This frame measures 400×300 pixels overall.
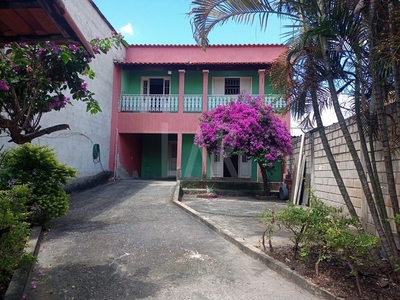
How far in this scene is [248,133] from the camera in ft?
35.0

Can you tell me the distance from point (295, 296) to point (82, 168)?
9.31m

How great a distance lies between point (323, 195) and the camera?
845cm

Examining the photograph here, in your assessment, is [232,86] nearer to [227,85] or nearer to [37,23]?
[227,85]

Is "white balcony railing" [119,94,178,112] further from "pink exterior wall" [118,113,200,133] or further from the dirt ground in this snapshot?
the dirt ground

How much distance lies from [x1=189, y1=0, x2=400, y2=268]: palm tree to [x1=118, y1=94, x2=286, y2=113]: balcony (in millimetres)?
9019

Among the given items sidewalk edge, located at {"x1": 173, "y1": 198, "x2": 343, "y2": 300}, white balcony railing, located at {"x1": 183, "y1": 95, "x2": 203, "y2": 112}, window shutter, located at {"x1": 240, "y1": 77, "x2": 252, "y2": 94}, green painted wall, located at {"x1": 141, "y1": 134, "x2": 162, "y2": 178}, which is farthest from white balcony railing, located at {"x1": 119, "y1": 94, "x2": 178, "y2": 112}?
sidewalk edge, located at {"x1": 173, "y1": 198, "x2": 343, "y2": 300}

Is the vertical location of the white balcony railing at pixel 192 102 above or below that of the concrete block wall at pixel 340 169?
above

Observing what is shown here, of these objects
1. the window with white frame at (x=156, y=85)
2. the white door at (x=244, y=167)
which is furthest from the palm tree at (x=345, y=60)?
the window with white frame at (x=156, y=85)

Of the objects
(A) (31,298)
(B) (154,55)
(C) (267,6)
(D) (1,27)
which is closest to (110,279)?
(A) (31,298)

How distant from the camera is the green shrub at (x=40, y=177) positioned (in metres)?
5.45

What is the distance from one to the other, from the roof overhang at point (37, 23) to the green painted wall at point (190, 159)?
38.9 feet

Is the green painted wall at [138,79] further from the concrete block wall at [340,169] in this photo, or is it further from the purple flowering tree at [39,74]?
the purple flowering tree at [39,74]

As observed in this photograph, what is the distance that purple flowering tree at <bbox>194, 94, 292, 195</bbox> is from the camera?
1060cm

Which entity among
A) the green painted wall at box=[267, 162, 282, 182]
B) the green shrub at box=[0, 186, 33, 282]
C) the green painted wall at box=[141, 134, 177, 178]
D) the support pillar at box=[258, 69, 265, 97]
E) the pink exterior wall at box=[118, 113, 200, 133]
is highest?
the support pillar at box=[258, 69, 265, 97]
